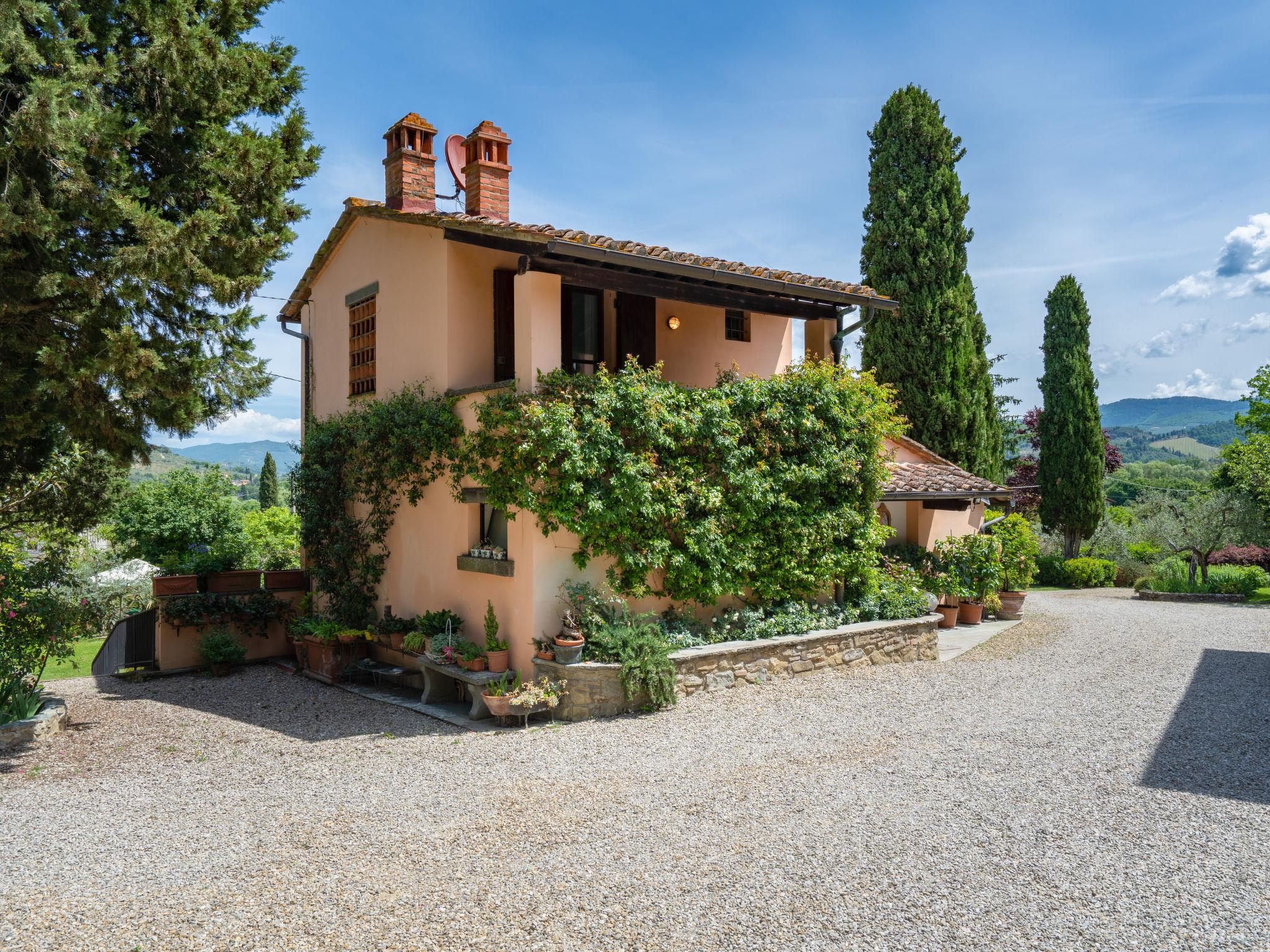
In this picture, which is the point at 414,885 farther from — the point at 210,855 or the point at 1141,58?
the point at 1141,58

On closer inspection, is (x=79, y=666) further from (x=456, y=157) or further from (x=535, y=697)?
(x=535, y=697)

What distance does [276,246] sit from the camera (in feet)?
28.9

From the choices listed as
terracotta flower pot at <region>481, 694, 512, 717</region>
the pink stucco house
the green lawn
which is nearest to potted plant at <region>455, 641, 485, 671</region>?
the pink stucco house

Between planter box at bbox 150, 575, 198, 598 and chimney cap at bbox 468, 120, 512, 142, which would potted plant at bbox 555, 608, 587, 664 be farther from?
planter box at bbox 150, 575, 198, 598

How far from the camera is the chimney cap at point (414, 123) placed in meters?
11.8

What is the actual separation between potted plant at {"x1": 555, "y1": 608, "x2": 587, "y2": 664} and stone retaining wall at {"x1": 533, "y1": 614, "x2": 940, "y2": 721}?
0.08 meters

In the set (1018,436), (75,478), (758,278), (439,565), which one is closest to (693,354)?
(758,278)

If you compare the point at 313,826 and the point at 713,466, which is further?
the point at 713,466

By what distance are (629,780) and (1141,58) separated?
37.4 ft

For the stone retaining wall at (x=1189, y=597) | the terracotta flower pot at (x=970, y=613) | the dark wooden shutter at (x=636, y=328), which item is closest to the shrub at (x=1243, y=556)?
the stone retaining wall at (x=1189, y=597)

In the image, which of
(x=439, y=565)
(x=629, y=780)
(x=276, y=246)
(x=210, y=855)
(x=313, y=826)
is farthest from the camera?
(x=439, y=565)

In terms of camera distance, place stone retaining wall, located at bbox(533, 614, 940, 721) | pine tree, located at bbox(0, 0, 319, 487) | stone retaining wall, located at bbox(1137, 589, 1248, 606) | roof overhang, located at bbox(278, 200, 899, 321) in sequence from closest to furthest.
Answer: pine tree, located at bbox(0, 0, 319, 487) < stone retaining wall, located at bbox(533, 614, 940, 721) < roof overhang, located at bbox(278, 200, 899, 321) < stone retaining wall, located at bbox(1137, 589, 1248, 606)

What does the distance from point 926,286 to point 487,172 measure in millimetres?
13456

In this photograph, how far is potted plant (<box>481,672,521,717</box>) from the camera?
8594mm
